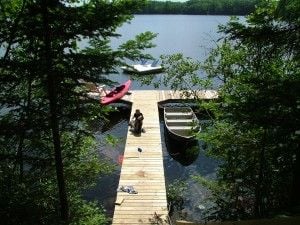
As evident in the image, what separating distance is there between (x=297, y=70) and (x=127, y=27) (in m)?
68.8

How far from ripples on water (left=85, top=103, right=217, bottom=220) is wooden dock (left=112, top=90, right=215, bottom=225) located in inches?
32.0

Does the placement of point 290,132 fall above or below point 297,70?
below

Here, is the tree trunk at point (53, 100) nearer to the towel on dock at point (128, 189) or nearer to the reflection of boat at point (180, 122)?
the towel on dock at point (128, 189)

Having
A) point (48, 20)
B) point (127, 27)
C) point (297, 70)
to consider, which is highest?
point (48, 20)

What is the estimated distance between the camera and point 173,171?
689 inches

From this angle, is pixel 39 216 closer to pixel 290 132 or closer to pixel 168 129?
pixel 290 132

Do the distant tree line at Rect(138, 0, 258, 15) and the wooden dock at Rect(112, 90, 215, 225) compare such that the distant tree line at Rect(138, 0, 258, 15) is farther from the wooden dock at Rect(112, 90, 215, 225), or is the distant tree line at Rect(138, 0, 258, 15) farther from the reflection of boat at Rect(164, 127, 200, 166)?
the wooden dock at Rect(112, 90, 215, 225)

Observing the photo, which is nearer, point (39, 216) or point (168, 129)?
point (39, 216)

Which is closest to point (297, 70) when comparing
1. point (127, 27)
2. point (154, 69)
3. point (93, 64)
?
point (93, 64)

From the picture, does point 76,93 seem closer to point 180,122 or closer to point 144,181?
point 144,181

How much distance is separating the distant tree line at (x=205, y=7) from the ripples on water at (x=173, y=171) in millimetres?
67183

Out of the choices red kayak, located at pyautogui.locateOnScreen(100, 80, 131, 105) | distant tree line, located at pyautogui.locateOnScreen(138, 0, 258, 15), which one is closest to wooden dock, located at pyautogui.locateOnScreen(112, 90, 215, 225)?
red kayak, located at pyautogui.locateOnScreen(100, 80, 131, 105)

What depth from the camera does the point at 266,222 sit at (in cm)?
680

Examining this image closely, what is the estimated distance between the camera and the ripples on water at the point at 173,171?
567 inches
